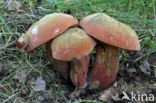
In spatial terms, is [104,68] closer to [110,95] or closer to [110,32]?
[110,95]

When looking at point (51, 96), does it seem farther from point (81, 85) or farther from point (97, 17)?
point (97, 17)

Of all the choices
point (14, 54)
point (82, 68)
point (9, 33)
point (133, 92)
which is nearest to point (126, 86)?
point (133, 92)

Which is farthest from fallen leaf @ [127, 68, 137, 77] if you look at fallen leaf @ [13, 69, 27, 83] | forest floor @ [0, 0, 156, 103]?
fallen leaf @ [13, 69, 27, 83]

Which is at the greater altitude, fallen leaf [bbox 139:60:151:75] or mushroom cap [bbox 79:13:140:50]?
mushroom cap [bbox 79:13:140:50]

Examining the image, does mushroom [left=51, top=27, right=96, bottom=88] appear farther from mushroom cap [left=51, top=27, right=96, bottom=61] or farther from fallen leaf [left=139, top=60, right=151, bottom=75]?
fallen leaf [left=139, top=60, right=151, bottom=75]

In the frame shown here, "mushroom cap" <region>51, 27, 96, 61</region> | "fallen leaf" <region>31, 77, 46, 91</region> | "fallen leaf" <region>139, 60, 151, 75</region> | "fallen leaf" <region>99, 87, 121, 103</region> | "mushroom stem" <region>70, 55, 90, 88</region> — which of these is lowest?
"fallen leaf" <region>99, 87, 121, 103</region>

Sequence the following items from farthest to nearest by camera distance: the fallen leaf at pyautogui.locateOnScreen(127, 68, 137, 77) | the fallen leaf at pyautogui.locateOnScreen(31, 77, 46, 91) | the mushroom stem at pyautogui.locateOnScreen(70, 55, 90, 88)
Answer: the fallen leaf at pyautogui.locateOnScreen(127, 68, 137, 77) < the fallen leaf at pyautogui.locateOnScreen(31, 77, 46, 91) < the mushroom stem at pyautogui.locateOnScreen(70, 55, 90, 88)

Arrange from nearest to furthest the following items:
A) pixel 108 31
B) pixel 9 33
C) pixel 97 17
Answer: pixel 108 31 → pixel 97 17 → pixel 9 33

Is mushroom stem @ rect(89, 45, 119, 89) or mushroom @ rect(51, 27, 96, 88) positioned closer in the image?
mushroom @ rect(51, 27, 96, 88)
